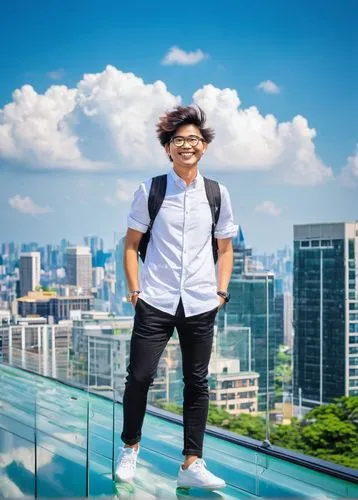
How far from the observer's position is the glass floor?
4.81ft

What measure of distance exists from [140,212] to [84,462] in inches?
19.5

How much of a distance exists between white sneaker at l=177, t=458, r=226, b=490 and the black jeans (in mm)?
26

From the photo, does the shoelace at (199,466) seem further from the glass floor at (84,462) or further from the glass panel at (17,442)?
the glass panel at (17,442)

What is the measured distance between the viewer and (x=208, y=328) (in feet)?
4.84

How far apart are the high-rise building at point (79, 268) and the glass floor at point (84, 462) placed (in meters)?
16.7

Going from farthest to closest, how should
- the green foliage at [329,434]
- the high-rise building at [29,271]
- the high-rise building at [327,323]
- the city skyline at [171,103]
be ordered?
1. the high-rise building at [29,271]
2. the high-rise building at [327,323]
3. the city skyline at [171,103]
4. the green foliage at [329,434]

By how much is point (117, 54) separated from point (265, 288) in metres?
14.5

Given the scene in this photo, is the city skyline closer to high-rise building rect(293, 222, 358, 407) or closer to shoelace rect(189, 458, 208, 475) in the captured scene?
high-rise building rect(293, 222, 358, 407)

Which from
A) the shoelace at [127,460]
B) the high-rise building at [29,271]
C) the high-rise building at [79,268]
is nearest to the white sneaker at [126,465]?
the shoelace at [127,460]

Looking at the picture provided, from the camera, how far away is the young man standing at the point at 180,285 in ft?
4.76

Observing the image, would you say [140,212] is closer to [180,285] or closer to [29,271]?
[180,285]

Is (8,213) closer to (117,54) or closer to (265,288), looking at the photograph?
(117,54)

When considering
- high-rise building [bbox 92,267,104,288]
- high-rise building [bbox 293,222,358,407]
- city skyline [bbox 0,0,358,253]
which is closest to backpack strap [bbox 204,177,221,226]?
city skyline [bbox 0,0,358,253]

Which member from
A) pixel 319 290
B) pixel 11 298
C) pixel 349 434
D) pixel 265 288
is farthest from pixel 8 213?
pixel 265 288
